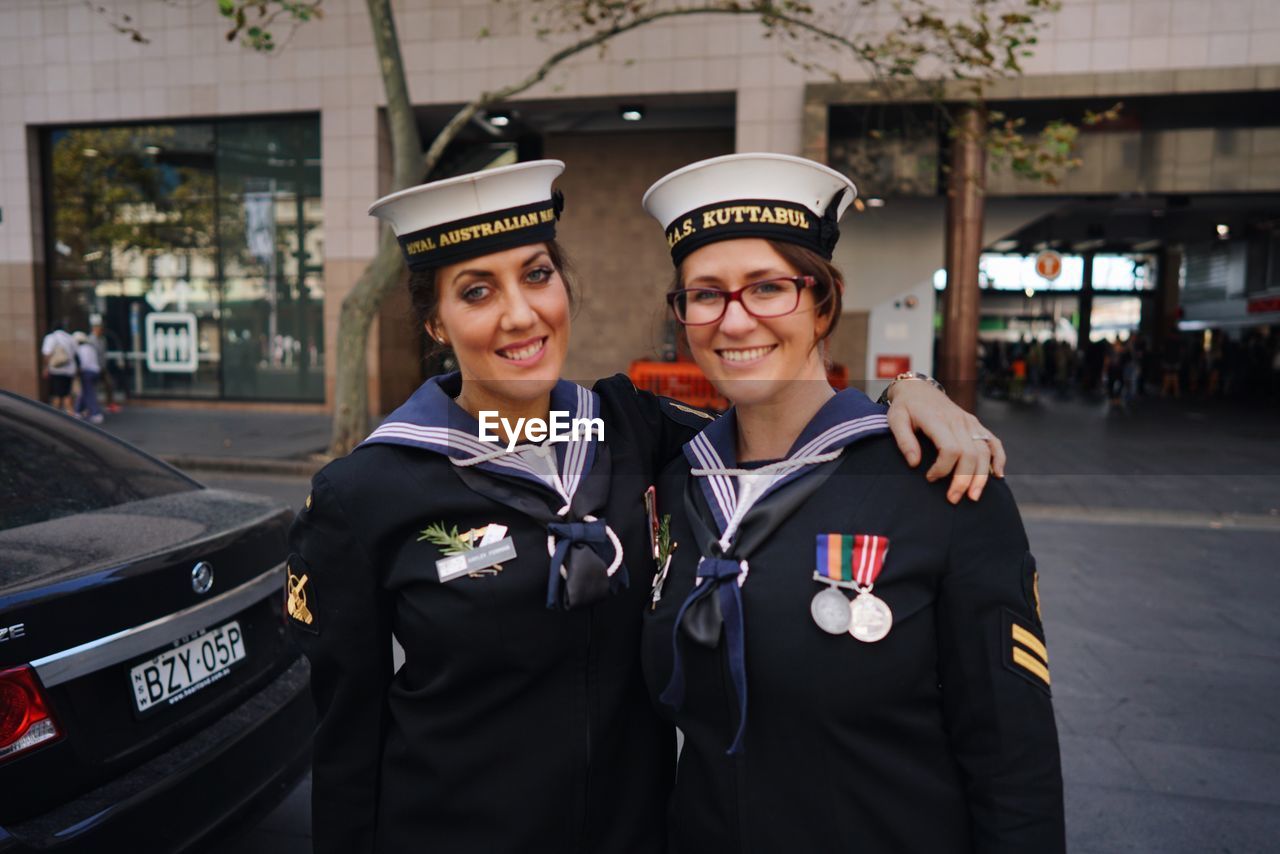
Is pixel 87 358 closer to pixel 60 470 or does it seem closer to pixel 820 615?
pixel 60 470

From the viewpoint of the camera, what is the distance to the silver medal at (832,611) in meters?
1.41

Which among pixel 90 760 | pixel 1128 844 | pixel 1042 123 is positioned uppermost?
pixel 1042 123

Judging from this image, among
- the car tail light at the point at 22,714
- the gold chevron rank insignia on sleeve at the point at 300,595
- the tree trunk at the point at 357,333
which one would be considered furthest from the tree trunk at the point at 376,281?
the gold chevron rank insignia on sleeve at the point at 300,595

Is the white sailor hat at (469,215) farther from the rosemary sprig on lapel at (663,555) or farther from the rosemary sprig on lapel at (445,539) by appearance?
the rosemary sprig on lapel at (663,555)

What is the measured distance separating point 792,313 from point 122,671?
6.42 feet

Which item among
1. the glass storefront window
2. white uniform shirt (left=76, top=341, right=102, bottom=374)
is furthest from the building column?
white uniform shirt (left=76, top=341, right=102, bottom=374)

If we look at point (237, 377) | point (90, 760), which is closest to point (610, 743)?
point (90, 760)

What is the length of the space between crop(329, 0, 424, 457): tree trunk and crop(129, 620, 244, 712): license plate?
7.78 metres

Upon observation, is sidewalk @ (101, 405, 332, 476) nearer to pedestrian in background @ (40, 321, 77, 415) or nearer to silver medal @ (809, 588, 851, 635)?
pedestrian in background @ (40, 321, 77, 415)

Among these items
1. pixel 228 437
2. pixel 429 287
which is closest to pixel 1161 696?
pixel 429 287

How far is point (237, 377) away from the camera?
16969 millimetres

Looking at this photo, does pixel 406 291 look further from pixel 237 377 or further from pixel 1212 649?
pixel 237 377

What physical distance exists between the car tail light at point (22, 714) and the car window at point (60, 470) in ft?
2.00

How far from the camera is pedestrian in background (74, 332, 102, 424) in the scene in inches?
549
